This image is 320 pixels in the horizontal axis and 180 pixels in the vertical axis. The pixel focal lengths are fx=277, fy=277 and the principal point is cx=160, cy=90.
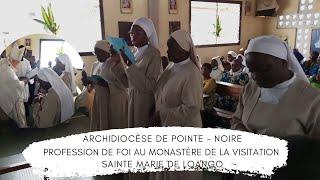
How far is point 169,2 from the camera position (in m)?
5.55

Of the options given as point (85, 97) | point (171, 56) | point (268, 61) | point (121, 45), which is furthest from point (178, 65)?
point (85, 97)

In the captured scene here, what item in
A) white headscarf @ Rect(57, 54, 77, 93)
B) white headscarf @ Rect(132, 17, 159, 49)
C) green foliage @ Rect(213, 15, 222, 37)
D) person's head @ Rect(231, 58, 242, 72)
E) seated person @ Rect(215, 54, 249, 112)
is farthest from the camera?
green foliage @ Rect(213, 15, 222, 37)

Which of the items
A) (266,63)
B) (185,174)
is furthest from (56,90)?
(266,63)

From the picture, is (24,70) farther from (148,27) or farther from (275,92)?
(275,92)

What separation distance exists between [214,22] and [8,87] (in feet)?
17.0

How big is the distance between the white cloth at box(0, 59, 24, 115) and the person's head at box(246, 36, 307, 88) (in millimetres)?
1794

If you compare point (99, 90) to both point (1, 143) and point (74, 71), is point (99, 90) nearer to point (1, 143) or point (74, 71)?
point (74, 71)

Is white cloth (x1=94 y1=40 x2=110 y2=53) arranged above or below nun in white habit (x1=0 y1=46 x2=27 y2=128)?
above

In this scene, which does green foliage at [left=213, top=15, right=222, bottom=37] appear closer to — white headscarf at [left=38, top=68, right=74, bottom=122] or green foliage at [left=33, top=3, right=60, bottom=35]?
green foliage at [left=33, top=3, right=60, bottom=35]

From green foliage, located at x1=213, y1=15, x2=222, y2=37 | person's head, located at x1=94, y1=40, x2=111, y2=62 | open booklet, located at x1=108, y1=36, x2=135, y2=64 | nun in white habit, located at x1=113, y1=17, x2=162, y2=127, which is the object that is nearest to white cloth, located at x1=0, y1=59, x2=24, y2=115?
person's head, located at x1=94, y1=40, x2=111, y2=62

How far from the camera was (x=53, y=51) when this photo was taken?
223 cm

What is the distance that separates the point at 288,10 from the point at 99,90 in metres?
6.50

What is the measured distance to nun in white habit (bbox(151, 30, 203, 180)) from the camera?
1.68 m

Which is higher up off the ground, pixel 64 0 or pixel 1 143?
pixel 64 0
